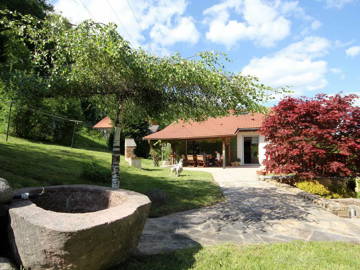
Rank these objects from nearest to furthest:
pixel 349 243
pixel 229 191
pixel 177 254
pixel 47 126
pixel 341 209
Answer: pixel 177 254 → pixel 349 243 → pixel 341 209 → pixel 229 191 → pixel 47 126

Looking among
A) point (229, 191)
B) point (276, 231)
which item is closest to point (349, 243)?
point (276, 231)

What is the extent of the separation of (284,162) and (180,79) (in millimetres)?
6401

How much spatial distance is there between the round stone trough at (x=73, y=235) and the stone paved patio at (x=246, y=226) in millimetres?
1050

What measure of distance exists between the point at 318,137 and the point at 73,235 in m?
9.00

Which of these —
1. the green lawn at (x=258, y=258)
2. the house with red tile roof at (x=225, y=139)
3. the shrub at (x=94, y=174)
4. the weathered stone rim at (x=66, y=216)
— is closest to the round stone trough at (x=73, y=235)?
the weathered stone rim at (x=66, y=216)

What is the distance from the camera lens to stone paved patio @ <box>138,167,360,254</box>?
429cm

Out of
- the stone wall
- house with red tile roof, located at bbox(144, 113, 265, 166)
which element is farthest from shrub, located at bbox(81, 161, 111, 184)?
house with red tile roof, located at bbox(144, 113, 265, 166)

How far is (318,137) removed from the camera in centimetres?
884

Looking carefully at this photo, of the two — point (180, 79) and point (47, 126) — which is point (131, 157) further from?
point (180, 79)

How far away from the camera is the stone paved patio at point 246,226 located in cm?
429

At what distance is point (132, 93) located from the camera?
5832 mm

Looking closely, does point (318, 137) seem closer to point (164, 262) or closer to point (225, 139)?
point (164, 262)

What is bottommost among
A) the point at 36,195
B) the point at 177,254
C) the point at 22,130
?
the point at 177,254

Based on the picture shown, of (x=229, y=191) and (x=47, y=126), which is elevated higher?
(x=47, y=126)
